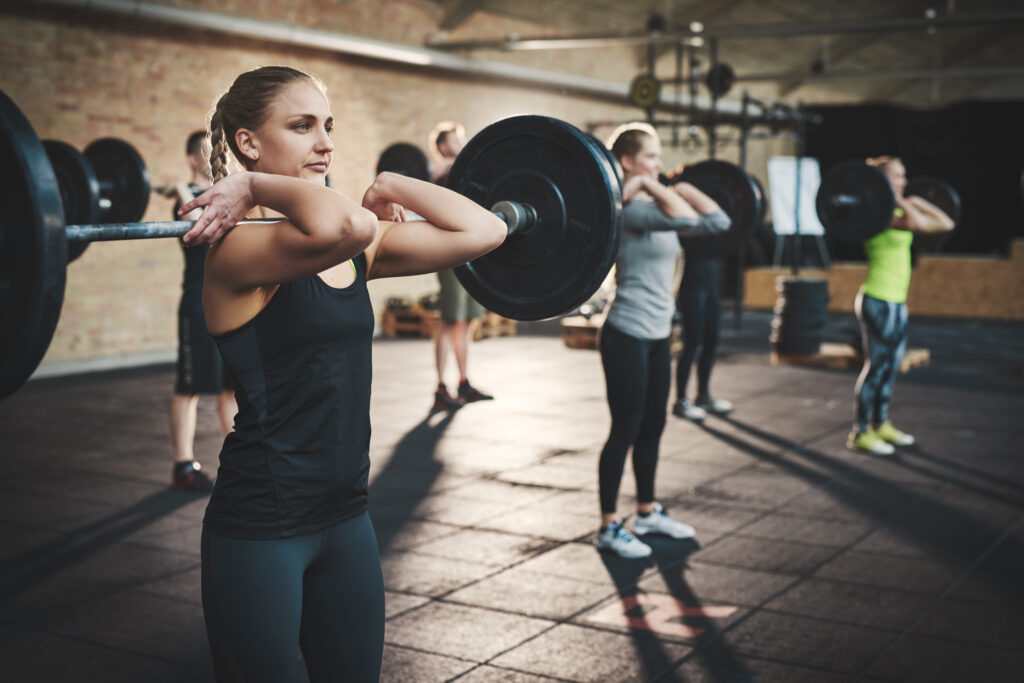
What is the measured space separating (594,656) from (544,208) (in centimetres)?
136

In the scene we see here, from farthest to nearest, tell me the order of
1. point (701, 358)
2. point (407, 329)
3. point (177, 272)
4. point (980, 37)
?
point (980, 37)
point (407, 329)
point (177, 272)
point (701, 358)

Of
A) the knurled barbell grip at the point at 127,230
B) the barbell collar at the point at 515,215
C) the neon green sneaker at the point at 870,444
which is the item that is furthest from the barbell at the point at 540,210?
the neon green sneaker at the point at 870,444

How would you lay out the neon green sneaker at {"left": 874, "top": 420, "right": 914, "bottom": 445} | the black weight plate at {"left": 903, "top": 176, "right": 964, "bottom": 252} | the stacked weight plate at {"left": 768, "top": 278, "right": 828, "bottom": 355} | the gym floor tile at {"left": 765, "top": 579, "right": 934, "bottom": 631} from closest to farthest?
the gym floor tile at {"left": 765, "top": 579, "right": 934, "bottom": 631} < the neon green sneaker at {"left": 874, "top": 420, "right": 914, "bottom": 445} < the black weight plate at {"left": 903, "top": 176, "right": 964, "bottom": 252} < the stacked weight plate at {"left": 768, "top": 278, "right": 828, "bottom": 355}

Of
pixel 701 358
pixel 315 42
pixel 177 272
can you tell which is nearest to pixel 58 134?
pixel 177 272

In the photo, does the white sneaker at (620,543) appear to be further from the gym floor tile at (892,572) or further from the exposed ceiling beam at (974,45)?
the exposed ceiling beam at (974,45)

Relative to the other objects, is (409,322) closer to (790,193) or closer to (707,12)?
(707,12)

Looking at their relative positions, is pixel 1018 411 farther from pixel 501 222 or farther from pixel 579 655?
pixel 501 222

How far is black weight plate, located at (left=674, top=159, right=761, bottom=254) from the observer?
4664 mm

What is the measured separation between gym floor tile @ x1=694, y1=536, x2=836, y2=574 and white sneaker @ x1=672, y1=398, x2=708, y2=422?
232 centimetres

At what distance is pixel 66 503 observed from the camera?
4172mm

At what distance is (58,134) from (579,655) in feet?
20.9

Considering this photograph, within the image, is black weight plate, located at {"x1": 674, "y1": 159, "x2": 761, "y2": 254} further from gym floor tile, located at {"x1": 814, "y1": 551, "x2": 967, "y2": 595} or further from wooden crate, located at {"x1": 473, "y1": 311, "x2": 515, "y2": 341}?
wooden crate, located at {"x1": 473, "y1": 311, "x2": 515, "y2": 341}

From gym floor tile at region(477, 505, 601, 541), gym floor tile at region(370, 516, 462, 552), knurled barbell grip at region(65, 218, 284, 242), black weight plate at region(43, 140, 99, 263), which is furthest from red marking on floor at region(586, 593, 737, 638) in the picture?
knurled barbell grip at region(65, 218, 284, 242)

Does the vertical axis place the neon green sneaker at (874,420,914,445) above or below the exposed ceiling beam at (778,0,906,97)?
below
